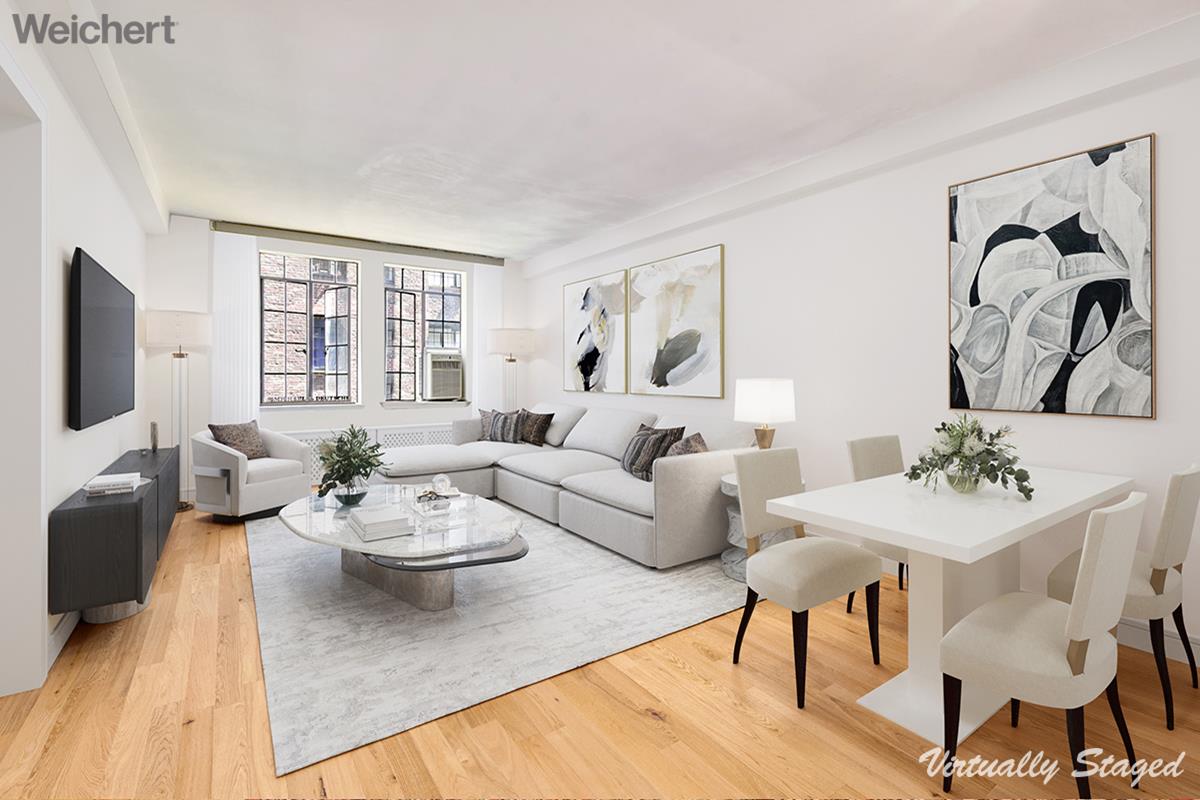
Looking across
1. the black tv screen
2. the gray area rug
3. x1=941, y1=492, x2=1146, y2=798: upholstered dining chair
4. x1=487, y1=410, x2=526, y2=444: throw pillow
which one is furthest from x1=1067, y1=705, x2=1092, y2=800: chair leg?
x1=487, y1=410, x2=526, y2=444: throw pillow

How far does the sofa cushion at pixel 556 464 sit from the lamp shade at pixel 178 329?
9.19 feet

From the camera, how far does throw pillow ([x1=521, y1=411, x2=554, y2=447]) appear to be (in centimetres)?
588

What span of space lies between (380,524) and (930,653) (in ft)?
8.14

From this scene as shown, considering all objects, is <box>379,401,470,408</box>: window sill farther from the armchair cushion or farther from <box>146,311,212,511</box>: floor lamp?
the armchair cushion

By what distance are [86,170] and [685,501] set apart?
12.3 feet

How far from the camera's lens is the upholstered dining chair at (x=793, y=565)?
2.19 metres

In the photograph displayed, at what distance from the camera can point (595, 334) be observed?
603 centimetres

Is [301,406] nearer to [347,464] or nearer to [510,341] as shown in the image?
[510,341]

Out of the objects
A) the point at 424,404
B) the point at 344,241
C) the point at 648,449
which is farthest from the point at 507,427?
the point at 344,241

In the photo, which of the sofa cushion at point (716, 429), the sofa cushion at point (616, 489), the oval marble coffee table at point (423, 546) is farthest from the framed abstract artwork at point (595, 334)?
the oval marble coffee table at point (423, 546)

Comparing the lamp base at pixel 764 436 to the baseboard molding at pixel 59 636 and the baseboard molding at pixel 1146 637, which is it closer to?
the baseboard molding at pixel 1146 637

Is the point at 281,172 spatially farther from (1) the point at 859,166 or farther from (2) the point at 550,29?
(1) the point at 859,166

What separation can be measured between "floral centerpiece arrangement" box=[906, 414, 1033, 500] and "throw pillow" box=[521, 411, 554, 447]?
157 inches

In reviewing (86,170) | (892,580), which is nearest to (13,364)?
(86,170)
